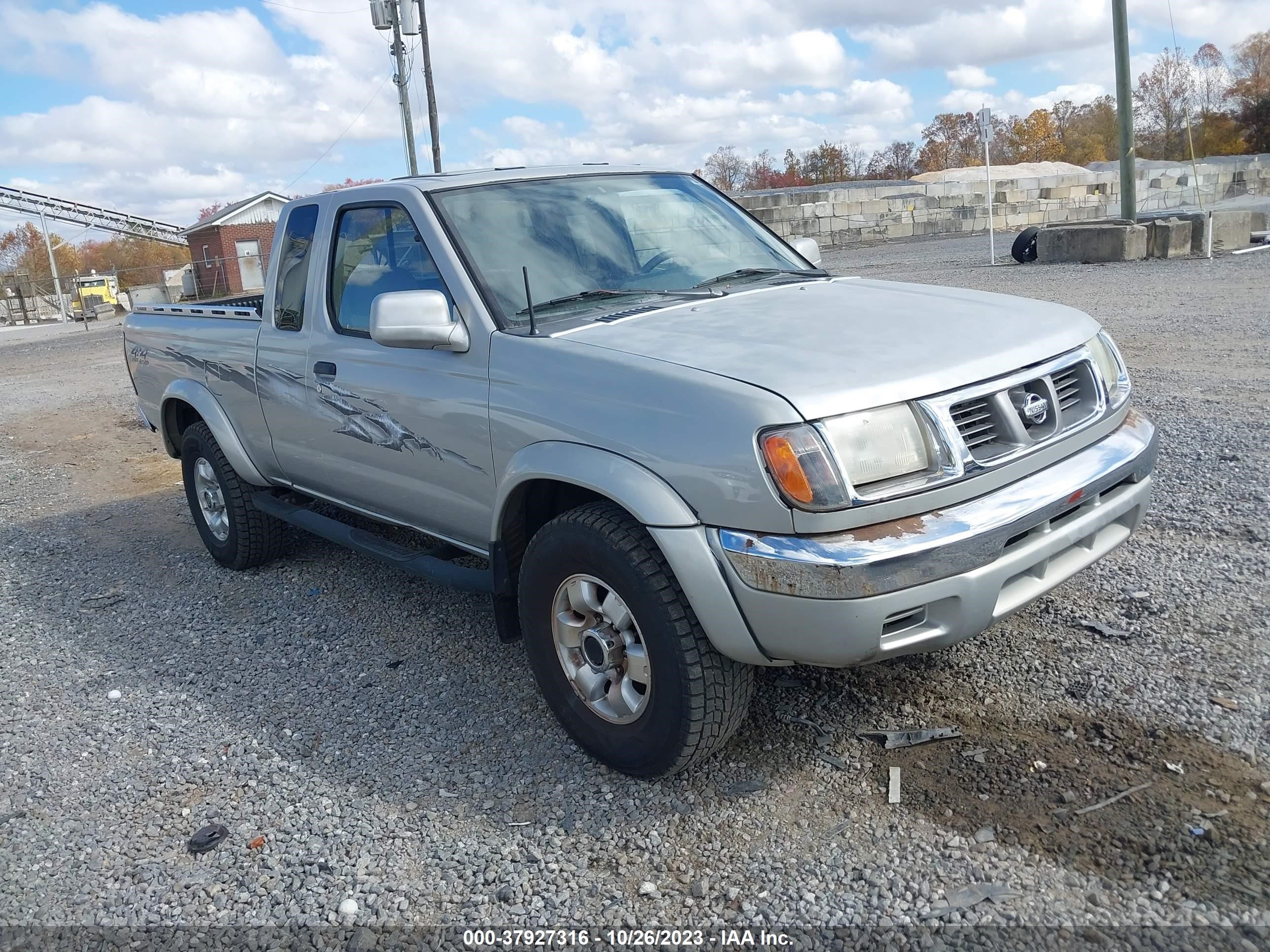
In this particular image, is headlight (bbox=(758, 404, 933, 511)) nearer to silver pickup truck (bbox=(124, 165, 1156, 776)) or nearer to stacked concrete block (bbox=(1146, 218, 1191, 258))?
silver pickup truck (bbox=(124, 165, 1156, 776))

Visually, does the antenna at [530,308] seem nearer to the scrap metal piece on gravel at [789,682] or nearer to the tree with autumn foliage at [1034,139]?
the scrap metal piece on gravel at [789,682]

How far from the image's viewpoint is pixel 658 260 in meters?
4.00

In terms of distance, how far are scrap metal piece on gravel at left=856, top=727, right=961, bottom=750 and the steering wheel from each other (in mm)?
1867

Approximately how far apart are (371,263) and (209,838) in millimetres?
2273

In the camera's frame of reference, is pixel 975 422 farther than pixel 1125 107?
No

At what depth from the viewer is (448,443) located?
365 cm

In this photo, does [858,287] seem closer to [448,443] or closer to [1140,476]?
[1140,476]

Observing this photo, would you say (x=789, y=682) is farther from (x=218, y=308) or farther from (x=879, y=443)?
(x=218, y=308)

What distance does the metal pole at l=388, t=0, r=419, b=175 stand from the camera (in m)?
24.2

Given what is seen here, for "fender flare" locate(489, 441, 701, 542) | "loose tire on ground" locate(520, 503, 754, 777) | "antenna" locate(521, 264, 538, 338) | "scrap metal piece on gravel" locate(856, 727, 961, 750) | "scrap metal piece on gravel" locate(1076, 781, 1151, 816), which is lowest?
"scrap metal piece on gravel" locate(1076, 781, 1151, 816)

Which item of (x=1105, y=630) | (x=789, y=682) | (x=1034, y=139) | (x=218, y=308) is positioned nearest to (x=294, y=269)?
(x=218, y=308)

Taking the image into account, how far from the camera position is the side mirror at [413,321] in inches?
134

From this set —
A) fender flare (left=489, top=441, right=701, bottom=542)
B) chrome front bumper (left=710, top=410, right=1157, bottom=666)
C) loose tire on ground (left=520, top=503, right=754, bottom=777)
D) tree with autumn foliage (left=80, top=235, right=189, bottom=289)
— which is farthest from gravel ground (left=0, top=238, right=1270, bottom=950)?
tree with autumn foliage (left=80, top=235, right=189, bottom=289)

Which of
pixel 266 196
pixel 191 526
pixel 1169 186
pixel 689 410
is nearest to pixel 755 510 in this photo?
pixel 689 410
